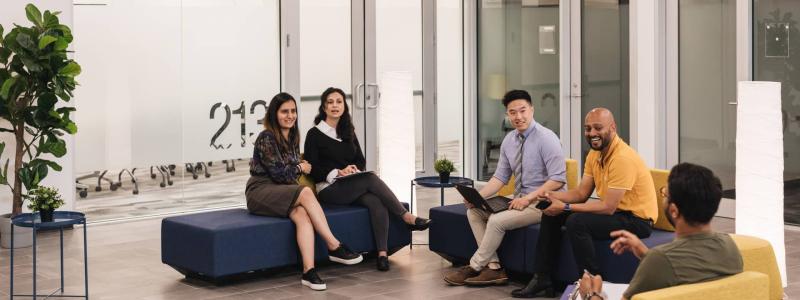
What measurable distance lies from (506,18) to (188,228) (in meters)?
5.67

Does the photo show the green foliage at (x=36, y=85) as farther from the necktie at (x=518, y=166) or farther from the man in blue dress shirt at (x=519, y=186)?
the necktie at (x=518, y=166)

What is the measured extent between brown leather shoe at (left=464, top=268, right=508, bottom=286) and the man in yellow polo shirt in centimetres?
63

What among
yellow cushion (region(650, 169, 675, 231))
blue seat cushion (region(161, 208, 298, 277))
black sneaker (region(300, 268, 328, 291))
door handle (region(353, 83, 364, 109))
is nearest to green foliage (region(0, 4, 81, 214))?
blue seat cushion (region(161, 208, 298, 277))

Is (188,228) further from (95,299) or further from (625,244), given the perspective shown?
(625,244)

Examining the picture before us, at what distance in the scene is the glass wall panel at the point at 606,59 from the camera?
35.3 ft

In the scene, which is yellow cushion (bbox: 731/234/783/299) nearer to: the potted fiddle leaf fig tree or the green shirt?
the green shirt

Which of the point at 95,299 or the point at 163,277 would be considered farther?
the point at 163,277

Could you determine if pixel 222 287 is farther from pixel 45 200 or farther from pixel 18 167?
pixel 18 167

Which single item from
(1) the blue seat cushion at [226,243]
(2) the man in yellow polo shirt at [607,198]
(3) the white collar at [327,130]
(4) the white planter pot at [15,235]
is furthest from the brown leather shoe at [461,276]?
(4) the white planter pot at [15,235]

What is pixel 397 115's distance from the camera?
361 inches

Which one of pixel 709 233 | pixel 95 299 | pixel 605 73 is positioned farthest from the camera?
pixel 605 73

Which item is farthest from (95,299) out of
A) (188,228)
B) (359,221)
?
(359,221)

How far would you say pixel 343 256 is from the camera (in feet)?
24.7

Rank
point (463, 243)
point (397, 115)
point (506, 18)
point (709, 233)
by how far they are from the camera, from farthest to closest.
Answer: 1. point (506, 18)
2. point (397, 115)
3. point (463, 243)
4. point (709, 233)
